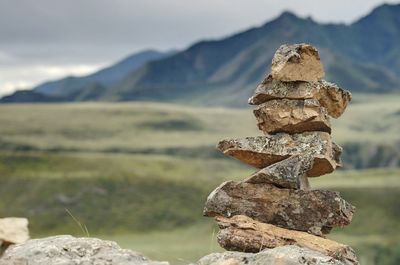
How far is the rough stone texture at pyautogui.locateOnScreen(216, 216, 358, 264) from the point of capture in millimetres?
20922

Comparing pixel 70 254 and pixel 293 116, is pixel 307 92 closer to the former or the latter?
pixel 293 116

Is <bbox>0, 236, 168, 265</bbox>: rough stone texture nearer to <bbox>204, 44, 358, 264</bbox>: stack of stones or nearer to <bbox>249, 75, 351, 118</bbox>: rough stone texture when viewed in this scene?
<bbox>204, 44, 358, 264</bbox>: stack of stones

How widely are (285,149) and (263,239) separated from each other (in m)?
4.47

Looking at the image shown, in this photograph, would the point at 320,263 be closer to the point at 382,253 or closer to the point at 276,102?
the point at 276,102

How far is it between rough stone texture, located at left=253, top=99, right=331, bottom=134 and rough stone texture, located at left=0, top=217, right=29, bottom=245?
17872mm

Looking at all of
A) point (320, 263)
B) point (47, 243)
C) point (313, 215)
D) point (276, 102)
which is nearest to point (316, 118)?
point (276, 102)

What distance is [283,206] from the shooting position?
23.1 metres

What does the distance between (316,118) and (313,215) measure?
12.6 ft

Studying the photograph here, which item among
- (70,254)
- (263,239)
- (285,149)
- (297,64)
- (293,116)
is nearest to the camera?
(70,254)

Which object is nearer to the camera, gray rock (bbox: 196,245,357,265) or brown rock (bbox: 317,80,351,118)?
gray rock (bbox: 196,245,357,265)

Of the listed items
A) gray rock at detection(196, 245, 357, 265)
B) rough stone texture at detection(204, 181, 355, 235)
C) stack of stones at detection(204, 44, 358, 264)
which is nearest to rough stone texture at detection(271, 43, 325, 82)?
stack of stones at detection(204, 44, 358, 264)

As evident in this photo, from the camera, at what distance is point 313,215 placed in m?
22.8

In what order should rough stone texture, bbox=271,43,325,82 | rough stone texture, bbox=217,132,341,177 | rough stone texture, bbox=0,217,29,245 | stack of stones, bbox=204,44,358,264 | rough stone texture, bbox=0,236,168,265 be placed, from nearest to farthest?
1. rough stone texture, bbox=0,236,168,265
2. stack of stones, bbox=204,44,358,264
3. rough stone texture, bbox=217,132,341,177
4. rough stone texture, bbox=271,43,325,82
5. rough stone texture, bbox=0,217,29,245

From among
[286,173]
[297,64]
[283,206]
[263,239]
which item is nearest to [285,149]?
[286,173]
